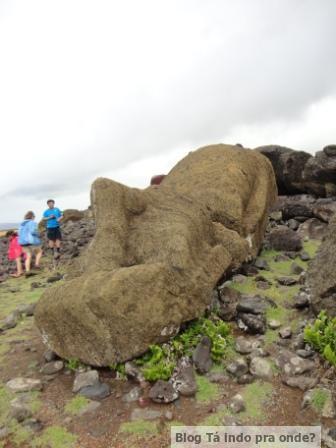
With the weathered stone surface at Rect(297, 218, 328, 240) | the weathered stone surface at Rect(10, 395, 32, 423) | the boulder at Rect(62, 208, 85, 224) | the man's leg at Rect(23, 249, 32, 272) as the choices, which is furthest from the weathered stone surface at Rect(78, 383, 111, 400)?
the boulder at Rect(62, 208, 85, 224)

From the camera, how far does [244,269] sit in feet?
40.9

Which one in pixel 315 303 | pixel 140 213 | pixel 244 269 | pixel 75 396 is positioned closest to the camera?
pixel 75 396

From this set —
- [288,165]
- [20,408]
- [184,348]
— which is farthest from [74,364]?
A: [288,165]

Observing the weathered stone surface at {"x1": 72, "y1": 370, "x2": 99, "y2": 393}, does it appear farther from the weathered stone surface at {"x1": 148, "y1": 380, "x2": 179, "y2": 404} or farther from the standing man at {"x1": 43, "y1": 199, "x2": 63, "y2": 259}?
the standing man at {"x1": 43, "y1": 199, "x2": 63, "y2": 259}

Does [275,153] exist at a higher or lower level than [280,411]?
higher

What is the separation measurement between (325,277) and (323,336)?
1.46m

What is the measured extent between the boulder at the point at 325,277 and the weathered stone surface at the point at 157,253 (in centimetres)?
214

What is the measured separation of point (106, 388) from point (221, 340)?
2.43 meters

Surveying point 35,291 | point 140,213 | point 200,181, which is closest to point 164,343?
point 140,213

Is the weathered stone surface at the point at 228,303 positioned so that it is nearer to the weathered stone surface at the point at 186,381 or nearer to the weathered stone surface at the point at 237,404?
the weathered stone surface at the point at 186,381

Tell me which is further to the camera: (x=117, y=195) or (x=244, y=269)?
(x=244, y=269)

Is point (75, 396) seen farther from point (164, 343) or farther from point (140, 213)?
point (140, 213)

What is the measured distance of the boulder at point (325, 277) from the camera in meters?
8.64

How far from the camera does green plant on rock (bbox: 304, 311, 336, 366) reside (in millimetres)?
7647
